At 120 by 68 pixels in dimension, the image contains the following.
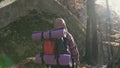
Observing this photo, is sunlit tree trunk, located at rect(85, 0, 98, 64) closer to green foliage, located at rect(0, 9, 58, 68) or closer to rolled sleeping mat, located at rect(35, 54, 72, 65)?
green foliage, located at rect(0, 9, 58, 68)

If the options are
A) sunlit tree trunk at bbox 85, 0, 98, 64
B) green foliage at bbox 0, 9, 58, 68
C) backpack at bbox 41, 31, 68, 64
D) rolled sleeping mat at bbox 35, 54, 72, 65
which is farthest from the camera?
sunlit tree trunk at bbox 85, 0, 98, 64

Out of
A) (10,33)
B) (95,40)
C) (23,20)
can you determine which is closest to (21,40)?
(10,33)

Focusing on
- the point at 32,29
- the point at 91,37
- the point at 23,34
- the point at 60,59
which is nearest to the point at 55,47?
the point at 60,59

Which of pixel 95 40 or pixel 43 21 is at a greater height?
pixel 43 21

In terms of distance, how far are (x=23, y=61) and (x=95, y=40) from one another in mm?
5078

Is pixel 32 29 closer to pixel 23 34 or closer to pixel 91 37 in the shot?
pixel 23 34

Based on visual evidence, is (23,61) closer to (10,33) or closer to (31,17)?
(10,33)

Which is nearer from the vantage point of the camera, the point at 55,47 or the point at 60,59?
the point at 60,59

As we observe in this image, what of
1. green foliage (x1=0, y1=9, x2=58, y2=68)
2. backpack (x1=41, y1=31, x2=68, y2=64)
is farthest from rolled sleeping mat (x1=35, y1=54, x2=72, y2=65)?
green foliage (x1=0, y1=9, x2=58, y2=68)

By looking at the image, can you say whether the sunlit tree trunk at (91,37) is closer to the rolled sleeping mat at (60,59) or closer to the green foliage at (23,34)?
the green foliage at (23,34)

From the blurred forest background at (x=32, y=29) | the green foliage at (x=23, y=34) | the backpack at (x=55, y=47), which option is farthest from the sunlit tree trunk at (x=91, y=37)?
the backpack at (x=55, y=47)

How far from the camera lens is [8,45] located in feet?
46.5

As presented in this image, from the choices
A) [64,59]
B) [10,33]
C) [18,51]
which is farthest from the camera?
[10,33]

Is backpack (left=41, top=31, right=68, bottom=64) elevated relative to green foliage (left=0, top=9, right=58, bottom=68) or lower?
elevated
